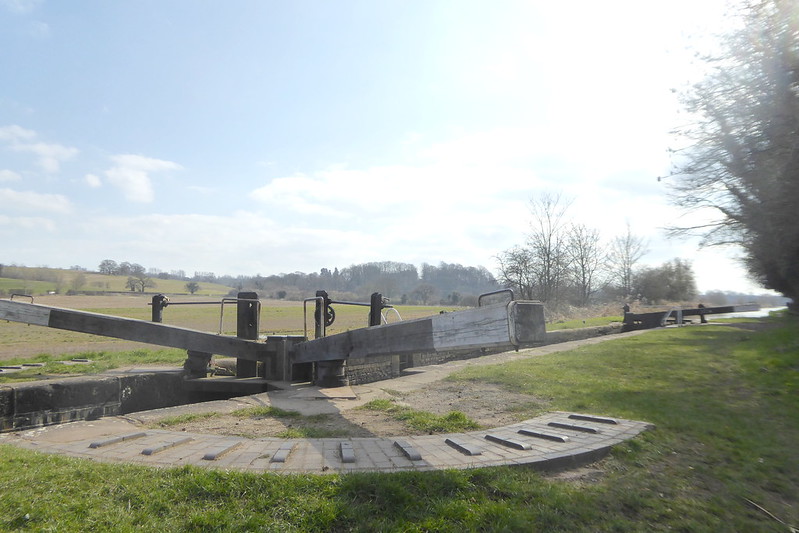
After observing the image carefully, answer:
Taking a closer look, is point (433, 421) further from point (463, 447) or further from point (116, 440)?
point (116, 440)

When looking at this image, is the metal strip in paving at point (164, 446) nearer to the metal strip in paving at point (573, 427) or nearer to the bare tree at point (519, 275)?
the metal strip in paving at point (573, 427)

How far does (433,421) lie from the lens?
15.9ft

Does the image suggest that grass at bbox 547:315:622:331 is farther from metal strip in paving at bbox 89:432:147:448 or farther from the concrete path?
metal strip in paving at bbox 89:432:147:448

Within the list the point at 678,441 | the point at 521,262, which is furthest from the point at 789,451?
the point at 521,262

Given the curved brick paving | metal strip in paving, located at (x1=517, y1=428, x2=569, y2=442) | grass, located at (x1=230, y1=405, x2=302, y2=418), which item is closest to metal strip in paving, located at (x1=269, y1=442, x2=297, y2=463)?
the curved brick paving

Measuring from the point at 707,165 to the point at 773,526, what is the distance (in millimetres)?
9873

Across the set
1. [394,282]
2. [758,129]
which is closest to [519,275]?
[394,282]

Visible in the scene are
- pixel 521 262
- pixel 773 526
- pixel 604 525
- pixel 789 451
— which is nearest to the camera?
pixel 604 525

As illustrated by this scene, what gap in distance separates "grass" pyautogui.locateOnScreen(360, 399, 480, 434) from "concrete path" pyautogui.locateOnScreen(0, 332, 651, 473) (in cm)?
25

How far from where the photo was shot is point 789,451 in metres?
4.43

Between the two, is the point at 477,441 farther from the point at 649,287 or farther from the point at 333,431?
the point at 649,287

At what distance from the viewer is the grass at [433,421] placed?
4.61 m

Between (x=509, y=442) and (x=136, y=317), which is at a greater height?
(x=136, y=317)

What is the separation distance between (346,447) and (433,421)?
4.36ft
